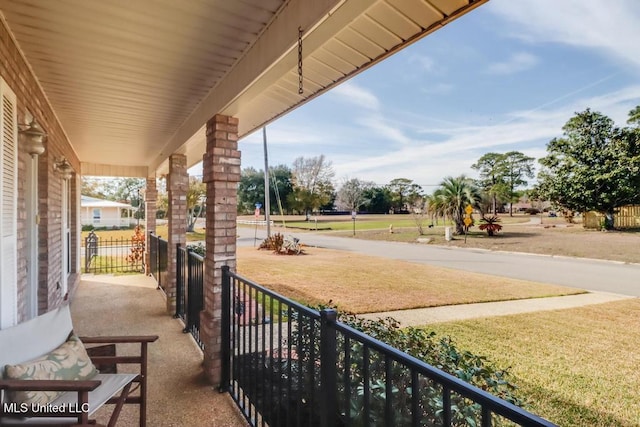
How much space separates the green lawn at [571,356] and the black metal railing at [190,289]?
3.04 metres

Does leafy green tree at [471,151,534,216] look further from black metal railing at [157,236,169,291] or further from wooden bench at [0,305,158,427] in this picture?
wooden bench at [0,305,158,427]

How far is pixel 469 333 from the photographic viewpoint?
4.62 metres

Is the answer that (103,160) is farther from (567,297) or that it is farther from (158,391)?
(567,297)

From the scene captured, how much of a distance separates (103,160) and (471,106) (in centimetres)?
3458

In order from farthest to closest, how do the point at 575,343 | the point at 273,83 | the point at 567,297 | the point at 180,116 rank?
the point at 567,297 → the point at 575,343 → the point at 180,116 → the point at 273,83

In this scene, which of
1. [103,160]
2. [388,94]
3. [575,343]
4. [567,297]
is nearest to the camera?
[575,343]

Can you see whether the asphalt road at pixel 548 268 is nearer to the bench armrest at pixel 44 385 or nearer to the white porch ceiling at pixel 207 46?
the white porch ceiling at pixel 207 46

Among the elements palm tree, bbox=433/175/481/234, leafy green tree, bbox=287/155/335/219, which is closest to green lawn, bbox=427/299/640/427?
palm tree, bbox=433/175/481/234

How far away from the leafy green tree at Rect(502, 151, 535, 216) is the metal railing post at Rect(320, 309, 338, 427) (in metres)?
50.8

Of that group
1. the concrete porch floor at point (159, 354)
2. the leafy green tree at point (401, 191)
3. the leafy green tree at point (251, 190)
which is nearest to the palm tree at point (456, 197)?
the concrete porch floor at point (159, 354)

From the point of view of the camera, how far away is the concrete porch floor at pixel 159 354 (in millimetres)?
2469

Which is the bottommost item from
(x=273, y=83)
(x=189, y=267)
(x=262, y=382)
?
(x=262, y=382)

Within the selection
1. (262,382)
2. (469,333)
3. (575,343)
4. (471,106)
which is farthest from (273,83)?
(471,106)

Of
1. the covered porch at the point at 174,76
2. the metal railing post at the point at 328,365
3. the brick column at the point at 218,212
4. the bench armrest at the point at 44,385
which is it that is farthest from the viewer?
the brick column at the point at 218,212
